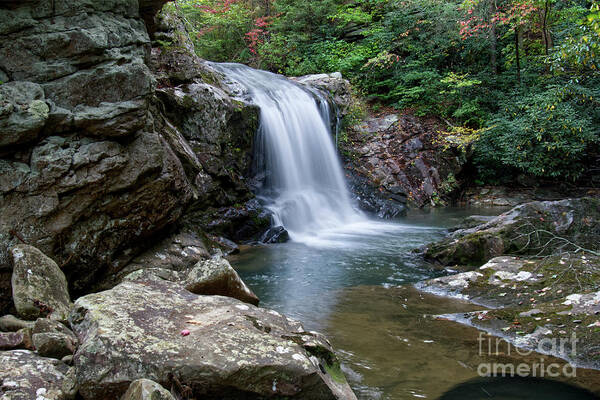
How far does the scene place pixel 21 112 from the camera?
4730mm

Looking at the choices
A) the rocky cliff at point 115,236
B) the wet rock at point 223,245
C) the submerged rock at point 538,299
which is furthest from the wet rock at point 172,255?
the submerged rock at point 538,299

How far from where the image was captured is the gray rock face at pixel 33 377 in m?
2.42

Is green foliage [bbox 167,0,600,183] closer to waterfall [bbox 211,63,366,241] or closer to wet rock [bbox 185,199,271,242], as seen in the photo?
waterfall [bbox 211,63,366,241]

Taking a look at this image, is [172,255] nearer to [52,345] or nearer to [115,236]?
[115,236]

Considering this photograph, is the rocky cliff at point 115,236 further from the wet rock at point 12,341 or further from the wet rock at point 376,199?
the wet rock at point 376,199

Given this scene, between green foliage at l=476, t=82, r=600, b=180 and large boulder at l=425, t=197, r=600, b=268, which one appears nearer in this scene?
large boulder at l=425, t=197, r=600, b=268

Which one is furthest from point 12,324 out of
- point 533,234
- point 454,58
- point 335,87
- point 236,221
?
point 454,58

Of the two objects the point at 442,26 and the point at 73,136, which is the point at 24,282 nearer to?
the point at 73,136

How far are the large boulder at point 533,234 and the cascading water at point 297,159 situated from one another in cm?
424

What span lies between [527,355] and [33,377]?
4.04 meters

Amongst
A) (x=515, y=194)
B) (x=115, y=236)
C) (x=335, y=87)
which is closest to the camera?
(x=115, y=236)

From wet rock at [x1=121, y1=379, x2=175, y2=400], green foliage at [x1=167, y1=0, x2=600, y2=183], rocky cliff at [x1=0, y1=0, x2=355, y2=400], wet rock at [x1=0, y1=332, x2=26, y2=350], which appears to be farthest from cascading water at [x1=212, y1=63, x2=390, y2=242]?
wet rock at [x1=121, y1=379, x2=175, y2=400]

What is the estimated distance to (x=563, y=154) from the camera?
13.5 metres

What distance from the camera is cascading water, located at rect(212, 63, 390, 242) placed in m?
11.4
